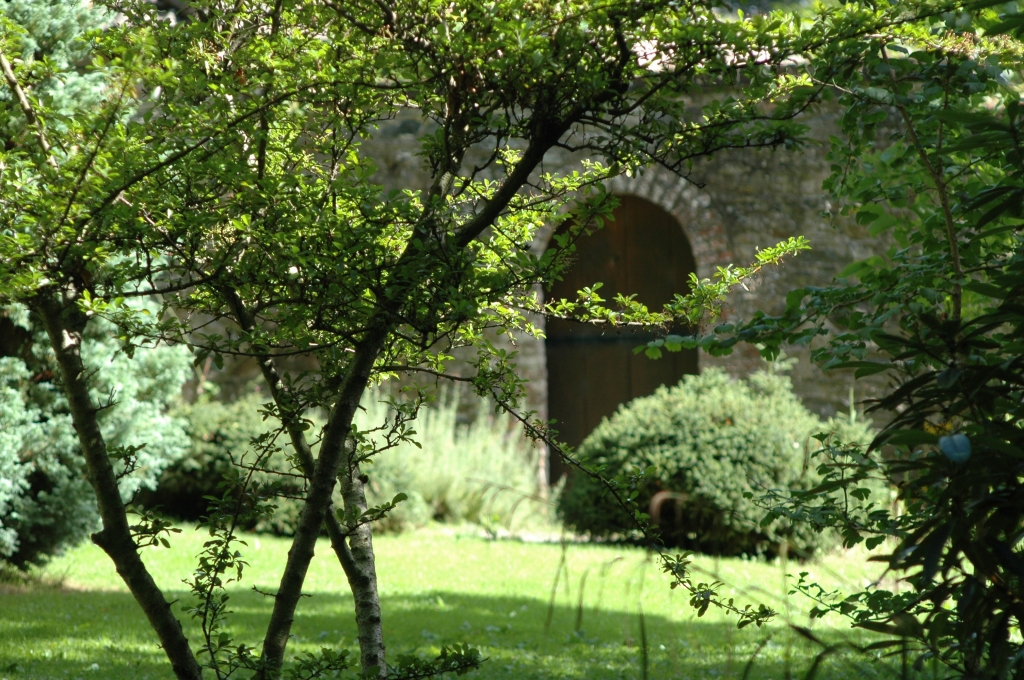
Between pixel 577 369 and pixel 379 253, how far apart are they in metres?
8.25

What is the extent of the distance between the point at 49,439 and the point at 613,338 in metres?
6.18

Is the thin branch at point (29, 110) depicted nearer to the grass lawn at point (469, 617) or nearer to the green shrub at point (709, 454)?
the grass lawn at point (469, 617)

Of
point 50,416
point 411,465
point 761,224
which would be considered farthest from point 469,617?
point 761,224

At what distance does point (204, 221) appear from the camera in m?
2.08

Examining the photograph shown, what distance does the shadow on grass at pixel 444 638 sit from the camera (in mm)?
4012

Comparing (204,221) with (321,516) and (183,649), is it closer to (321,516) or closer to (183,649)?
(321,516)

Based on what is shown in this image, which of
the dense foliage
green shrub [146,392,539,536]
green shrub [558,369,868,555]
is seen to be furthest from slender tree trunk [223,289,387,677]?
green shrub [146,392,539,536]

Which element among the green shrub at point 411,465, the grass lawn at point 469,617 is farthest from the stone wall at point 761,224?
the grass lawn at point 469,617

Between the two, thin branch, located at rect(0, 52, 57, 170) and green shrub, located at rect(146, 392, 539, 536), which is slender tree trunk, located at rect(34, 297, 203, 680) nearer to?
thin branch, located at rect(0, 52, 57, 170)

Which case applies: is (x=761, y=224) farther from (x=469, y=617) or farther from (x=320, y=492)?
(x=320, y=492)

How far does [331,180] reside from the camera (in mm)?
2279

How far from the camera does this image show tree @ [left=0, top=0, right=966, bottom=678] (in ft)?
6.77

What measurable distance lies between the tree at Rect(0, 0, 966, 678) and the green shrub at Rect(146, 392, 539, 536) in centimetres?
540

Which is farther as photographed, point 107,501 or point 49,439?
point 49,439
